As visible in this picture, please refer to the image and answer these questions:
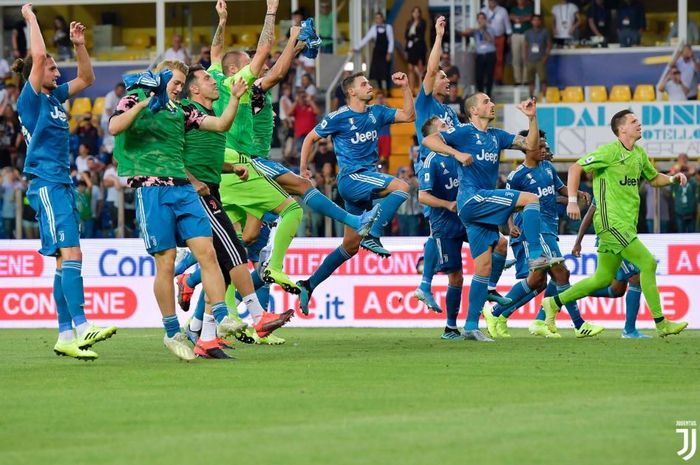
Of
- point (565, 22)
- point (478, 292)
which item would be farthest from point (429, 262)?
point (565, 22)

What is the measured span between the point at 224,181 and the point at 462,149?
2.50 m

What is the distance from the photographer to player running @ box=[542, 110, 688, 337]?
1497cm

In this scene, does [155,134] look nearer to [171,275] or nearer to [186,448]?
[171,275]

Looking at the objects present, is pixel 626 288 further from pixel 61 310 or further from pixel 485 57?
pixel 485 57

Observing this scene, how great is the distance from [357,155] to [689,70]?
15.9 meters

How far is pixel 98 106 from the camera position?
3291cm

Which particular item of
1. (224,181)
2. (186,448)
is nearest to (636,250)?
(224,181)

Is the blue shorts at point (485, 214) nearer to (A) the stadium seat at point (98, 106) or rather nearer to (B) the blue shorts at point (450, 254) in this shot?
(B) the blue shorts at point (450, 254)

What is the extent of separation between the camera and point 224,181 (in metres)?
14.5

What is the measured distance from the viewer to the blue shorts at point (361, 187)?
15.5 meters

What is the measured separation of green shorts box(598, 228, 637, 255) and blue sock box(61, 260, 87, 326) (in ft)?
18.6

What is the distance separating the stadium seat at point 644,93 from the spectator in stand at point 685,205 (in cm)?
781

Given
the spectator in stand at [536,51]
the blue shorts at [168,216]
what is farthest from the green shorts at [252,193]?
the spectator in stand at [536,51]

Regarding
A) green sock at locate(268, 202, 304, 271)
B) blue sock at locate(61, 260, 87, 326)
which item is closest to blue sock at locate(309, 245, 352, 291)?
green sock at locate(268, 202, 304, 271)
